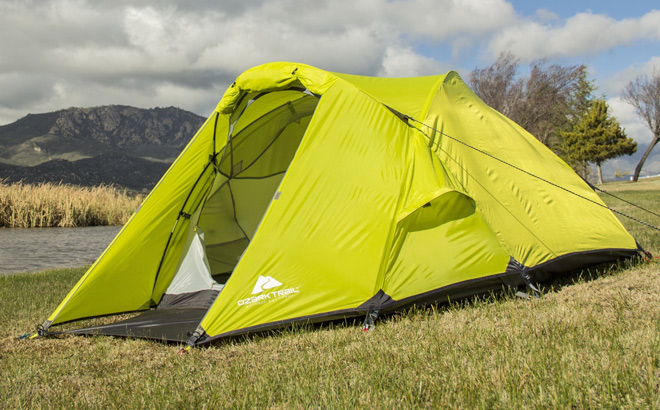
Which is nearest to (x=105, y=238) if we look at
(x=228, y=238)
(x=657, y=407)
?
(x=228, y=238)

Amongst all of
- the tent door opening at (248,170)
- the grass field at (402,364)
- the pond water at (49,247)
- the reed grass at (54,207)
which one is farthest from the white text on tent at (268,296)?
the reed grass at (54,207)

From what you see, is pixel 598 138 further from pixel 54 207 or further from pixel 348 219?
pixel 348 219

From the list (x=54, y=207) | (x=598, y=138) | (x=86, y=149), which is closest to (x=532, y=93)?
(x=598, y=138)

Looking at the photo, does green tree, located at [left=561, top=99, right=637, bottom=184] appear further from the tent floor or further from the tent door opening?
the tent floor

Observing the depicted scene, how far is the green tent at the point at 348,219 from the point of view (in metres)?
3.77

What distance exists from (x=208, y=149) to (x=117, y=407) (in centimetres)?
322

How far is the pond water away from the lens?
30.9 feet

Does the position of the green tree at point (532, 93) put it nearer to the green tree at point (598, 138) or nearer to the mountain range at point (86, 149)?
the green tree at point (598, 138)

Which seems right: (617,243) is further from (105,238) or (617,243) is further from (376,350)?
(105,238)

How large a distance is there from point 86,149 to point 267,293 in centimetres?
14554

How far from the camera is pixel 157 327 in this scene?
407 centimetres

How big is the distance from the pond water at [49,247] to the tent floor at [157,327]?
530 centimetres

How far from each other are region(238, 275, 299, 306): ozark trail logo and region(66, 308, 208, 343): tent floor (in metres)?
0.50

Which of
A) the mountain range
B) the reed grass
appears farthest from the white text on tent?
the mountain range
